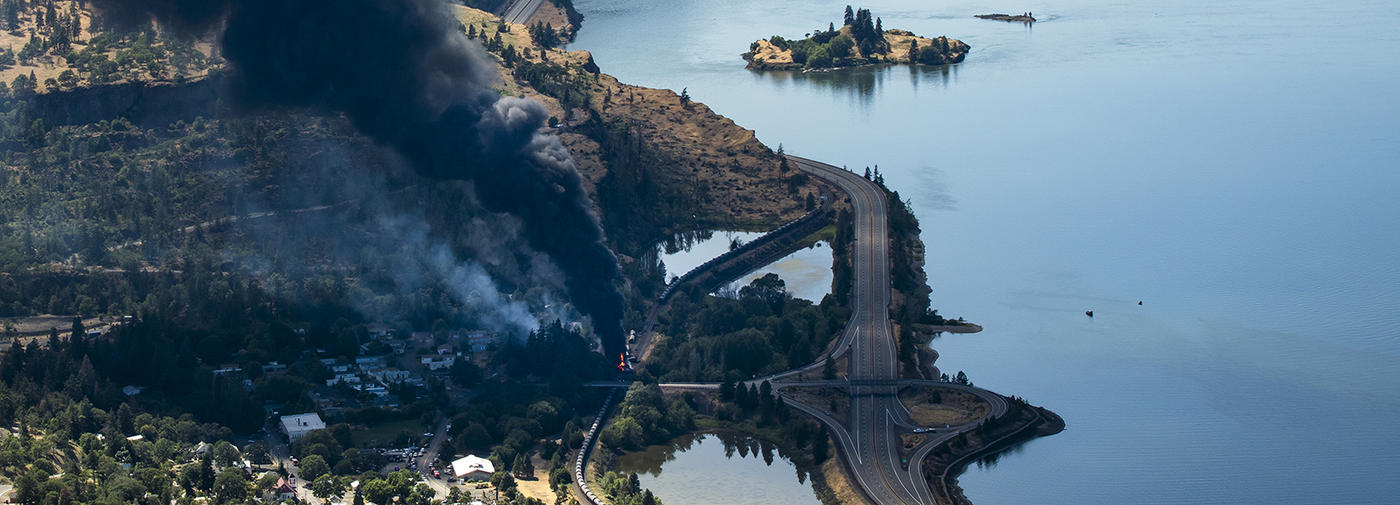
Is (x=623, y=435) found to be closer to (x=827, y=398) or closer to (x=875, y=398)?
(x=827, y=398)

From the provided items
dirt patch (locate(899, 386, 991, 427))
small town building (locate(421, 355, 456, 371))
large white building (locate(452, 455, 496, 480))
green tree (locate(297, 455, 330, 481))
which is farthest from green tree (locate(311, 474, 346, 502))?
dirt patch (locate(899, 386, 991, 427))

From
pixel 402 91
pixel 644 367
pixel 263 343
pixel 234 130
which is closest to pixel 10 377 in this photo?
pixel 263 343

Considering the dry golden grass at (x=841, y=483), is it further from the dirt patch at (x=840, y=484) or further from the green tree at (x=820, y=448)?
the green tree at (x=820, y=448)

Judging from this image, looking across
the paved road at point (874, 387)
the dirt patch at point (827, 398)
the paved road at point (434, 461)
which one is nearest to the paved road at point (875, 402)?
the paved road at point (874, 387)

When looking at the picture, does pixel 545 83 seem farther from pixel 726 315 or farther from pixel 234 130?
pixel 726 315

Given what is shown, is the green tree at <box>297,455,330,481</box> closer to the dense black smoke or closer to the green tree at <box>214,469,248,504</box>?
the green tree at <box>214,469,248,504</box>
